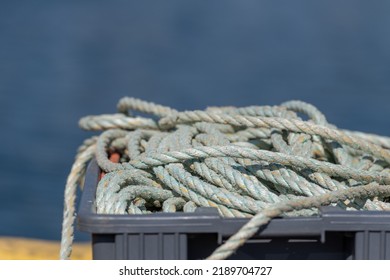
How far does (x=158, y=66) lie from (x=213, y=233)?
19.6 ft

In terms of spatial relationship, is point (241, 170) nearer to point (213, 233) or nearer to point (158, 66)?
point (213, 233)

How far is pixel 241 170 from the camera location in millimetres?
2150

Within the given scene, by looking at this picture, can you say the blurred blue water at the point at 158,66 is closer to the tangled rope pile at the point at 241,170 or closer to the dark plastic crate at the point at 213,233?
the tangled rope pile at the point at 241,170

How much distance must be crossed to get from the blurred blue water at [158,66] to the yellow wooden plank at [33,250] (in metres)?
2.22

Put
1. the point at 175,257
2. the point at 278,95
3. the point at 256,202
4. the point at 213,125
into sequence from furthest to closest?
1. the point at 278,95
2. the point at 213,125
3. the point at 256,202
4. the point at 175,257

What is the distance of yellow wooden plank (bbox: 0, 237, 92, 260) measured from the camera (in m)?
3.13

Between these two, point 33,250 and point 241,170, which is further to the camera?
point 33,250

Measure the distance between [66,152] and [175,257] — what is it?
4.75m

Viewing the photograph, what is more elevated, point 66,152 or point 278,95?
point 278,95

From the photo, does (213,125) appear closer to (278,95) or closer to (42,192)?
(42,192)

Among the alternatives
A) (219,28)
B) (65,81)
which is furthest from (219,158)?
(219,28)

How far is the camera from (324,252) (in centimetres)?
185

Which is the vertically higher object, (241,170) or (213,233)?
(241,170)

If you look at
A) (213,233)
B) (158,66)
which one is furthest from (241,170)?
(158,66)
